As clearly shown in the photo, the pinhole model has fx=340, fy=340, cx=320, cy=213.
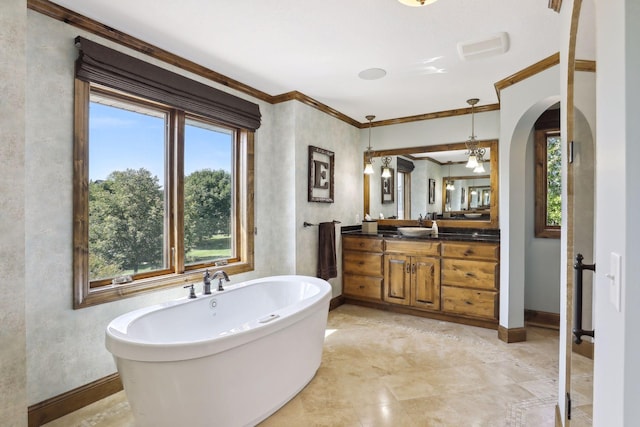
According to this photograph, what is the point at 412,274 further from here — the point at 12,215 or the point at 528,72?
the point at 12,215

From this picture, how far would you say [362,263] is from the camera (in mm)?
4262

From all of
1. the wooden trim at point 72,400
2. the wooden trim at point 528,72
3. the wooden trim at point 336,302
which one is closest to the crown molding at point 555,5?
the wooden trim at point 528,72

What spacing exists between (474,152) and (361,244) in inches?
66.8

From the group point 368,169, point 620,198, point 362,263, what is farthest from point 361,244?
point 620,198

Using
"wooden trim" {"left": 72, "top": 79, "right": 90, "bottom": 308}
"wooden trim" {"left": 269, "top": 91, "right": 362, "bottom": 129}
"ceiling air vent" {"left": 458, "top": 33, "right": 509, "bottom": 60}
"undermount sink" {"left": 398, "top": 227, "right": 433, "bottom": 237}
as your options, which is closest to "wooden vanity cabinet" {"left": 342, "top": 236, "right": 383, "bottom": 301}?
"undermount sink" {"left": 398, "top": 227, "right": 433, "bottom": 237}

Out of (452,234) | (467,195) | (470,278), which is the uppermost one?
(467,195)

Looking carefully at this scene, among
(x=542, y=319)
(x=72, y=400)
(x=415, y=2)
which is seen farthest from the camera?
(x=542, y=319)

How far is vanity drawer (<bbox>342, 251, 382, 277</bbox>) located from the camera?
4.15m

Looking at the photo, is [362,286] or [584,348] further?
[362,286]

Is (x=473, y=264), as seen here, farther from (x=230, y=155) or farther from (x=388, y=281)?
(x=230, y=155)

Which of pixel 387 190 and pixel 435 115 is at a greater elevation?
pixel 435 115

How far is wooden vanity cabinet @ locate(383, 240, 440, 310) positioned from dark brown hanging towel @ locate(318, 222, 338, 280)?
2.13 feet

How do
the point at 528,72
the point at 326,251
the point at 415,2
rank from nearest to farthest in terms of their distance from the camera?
the point at 415,2, the point at 528,72, the point at 326,251

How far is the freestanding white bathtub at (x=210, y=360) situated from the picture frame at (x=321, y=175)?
155 centimetres
